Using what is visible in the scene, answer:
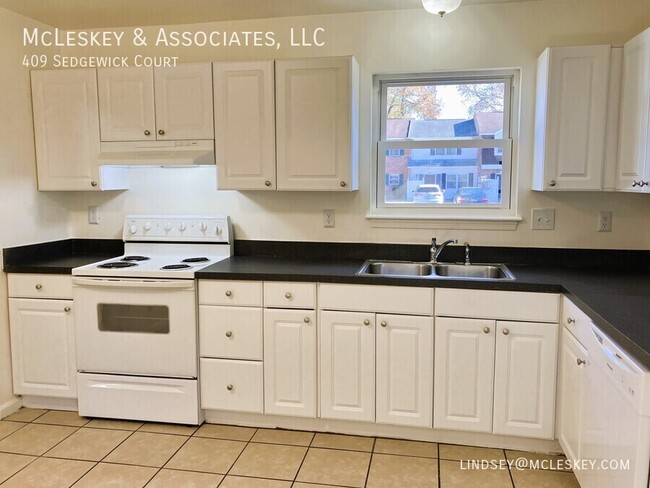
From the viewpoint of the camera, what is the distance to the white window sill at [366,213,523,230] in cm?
305

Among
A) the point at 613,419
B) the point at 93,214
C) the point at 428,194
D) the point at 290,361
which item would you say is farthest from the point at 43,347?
the point at 613,419

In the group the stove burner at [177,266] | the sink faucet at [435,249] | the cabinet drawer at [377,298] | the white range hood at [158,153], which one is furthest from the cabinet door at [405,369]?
the white range hood at [158,153]

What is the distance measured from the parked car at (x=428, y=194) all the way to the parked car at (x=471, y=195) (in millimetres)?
104

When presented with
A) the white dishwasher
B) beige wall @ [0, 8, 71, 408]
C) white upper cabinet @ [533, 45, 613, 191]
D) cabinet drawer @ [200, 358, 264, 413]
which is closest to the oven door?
cabinet drawer @ [200, 358, 264, 413]

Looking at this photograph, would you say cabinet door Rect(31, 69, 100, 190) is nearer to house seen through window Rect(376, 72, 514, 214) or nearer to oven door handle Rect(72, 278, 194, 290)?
oven door handle Rect(72, 278, 194, 290)

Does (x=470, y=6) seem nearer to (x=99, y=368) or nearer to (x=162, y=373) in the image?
(x=162, y=373)

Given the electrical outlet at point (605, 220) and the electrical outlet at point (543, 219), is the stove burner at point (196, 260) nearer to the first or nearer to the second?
the electrical outlet at point (543, 219)

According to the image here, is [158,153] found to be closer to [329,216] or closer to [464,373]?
[329,216]

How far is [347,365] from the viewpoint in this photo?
2729mm

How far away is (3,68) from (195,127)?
3.64ft

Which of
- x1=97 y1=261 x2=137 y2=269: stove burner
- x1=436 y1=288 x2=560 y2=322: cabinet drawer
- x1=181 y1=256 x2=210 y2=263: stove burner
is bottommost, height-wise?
x1=436 y1=288 x2=560 y2=322: cabinet drawer

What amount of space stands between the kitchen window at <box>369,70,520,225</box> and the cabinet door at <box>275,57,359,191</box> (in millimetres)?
355

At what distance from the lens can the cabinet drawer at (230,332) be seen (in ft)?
9.16

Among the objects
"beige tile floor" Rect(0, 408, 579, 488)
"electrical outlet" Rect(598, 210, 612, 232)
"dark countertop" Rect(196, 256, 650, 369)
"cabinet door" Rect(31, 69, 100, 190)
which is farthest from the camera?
"cabinet door" Rect(31, 69, 100, 190)
